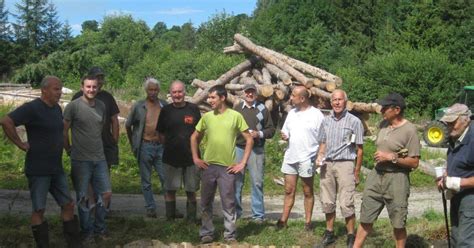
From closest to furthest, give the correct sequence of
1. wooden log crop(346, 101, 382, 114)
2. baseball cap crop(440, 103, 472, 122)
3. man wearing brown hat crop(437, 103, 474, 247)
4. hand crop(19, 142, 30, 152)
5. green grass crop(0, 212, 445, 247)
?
man wearing brown hat crop(437, 103, 474, 247) < baseball cap crop(440, 103, 472, 122) < hand crop(19, 142, 30, 152) < green grass crop(0, 212, 445, 247) < wooden log crop(346, 101, 382, 114)

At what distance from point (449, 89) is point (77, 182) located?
24.8 m

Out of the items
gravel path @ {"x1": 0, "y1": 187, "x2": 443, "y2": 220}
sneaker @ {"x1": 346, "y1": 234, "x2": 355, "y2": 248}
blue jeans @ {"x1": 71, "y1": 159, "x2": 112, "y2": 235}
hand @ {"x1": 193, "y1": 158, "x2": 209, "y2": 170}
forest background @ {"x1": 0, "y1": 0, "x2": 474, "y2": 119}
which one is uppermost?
forest background @ {"x1": 0, "y1": 0, "x2": 474, "y2": 119}

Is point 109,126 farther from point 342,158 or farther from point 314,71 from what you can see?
point 314,71

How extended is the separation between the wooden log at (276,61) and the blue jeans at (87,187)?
9371 mm

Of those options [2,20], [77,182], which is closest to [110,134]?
[77,182]

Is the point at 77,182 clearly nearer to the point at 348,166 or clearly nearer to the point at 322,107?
the point at 348,166

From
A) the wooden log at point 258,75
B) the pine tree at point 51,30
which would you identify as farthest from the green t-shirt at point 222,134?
the pine tree at point 51,30

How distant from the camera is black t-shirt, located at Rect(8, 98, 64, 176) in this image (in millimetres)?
6430

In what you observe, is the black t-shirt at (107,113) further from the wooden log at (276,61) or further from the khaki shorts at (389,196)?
the wooden log at (276,61)

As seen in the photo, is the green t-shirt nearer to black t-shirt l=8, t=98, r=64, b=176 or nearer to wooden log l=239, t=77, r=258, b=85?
black t-shirt l=8, t=98, r=64, b=176

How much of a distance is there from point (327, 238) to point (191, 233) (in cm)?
172

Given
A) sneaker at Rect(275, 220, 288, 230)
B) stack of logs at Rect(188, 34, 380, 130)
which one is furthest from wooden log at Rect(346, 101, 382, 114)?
sneaker at Rect(275, 220, 288, 230)

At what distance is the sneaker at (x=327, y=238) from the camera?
7.45 metres

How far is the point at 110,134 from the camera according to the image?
7.82 m
